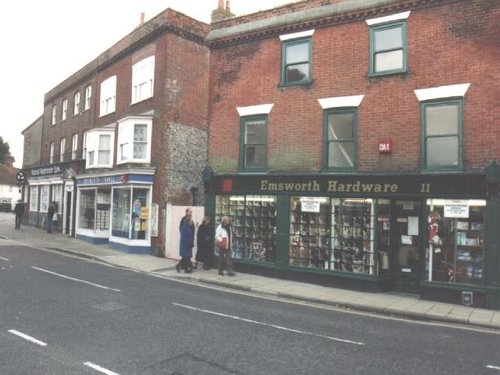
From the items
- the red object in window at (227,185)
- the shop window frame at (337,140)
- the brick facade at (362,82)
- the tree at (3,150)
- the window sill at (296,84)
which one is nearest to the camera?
the brick facade at (362,82)

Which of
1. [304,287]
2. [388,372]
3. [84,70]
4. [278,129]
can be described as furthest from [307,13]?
[84,70]

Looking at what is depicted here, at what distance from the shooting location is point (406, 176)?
491 inches

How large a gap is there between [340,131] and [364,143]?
942 millimetres

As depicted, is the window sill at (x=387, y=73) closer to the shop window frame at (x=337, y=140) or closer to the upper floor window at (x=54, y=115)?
the shop window frame at (x=337, y=140)

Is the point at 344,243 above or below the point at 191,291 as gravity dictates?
above

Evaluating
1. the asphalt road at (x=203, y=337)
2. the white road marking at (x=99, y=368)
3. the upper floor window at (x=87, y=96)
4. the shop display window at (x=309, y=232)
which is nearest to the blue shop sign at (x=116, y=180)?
the upper floor window at (x=87, y=96)

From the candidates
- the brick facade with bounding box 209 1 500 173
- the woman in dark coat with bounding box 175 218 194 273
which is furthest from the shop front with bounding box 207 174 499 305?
the woman in dark coat with bounding box 175 218 194 273

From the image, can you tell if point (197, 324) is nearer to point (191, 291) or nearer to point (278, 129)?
point (191, 291)

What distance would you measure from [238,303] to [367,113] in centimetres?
683

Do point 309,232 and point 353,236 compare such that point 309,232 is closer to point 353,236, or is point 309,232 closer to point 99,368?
point 353,236

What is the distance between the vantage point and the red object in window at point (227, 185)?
16062mm

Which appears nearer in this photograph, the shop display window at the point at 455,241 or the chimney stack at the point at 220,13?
the shop display window at the point at 455,241

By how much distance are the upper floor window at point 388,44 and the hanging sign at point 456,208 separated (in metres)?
3.96

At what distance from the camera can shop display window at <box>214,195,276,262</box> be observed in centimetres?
1522
